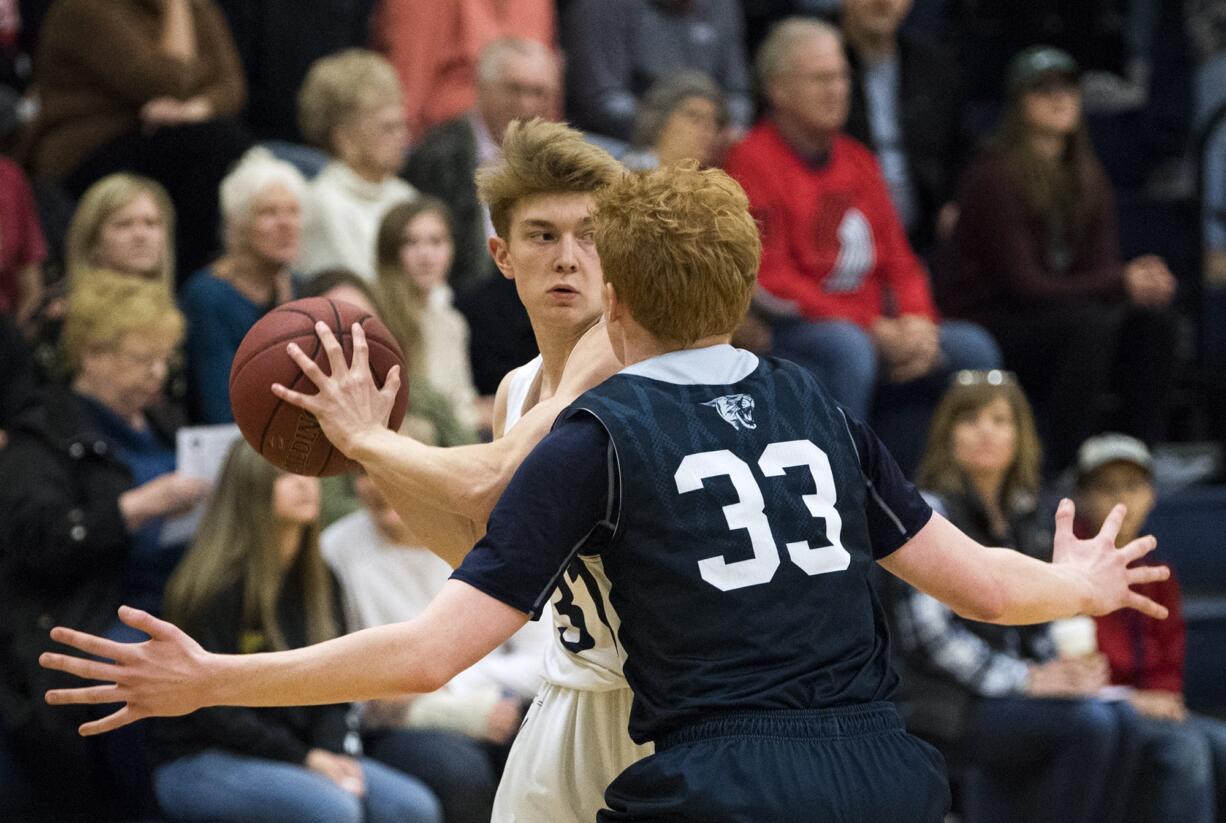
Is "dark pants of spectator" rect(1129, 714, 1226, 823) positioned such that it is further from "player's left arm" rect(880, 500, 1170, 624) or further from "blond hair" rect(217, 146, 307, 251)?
"blond hair" rect(217, 146, 307, 251)

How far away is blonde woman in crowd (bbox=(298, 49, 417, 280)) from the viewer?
731 cm

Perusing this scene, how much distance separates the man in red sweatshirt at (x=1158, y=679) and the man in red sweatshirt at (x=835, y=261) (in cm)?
88

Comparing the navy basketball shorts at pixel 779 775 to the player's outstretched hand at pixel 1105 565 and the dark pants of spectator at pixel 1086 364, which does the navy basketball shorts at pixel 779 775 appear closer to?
the player's outstretched hand at pixel 1105 565

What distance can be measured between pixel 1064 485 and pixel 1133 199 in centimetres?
259

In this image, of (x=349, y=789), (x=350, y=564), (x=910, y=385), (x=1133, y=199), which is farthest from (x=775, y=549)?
(x=1133, y=199)

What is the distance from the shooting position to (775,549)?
112 inches

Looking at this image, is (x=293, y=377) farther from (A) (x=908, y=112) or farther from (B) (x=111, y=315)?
(A) (x=908, y=112)

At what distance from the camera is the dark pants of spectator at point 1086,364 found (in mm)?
8047

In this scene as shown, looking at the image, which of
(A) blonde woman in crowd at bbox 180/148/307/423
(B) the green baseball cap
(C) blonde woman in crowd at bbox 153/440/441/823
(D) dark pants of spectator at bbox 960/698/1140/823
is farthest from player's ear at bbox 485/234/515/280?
(B) the green baseball cap

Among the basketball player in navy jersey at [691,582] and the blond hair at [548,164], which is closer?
the basketball player in navy jersey at [691,582]

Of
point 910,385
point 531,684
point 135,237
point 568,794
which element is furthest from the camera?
point 910,385

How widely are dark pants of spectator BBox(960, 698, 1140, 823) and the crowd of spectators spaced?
11 millimetres

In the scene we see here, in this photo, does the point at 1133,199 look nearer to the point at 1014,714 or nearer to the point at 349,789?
the point at 1014,714

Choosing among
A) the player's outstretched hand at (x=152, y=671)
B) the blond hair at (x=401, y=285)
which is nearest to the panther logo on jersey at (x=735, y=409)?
the player's outstretched hand at (x=152, y=671)
